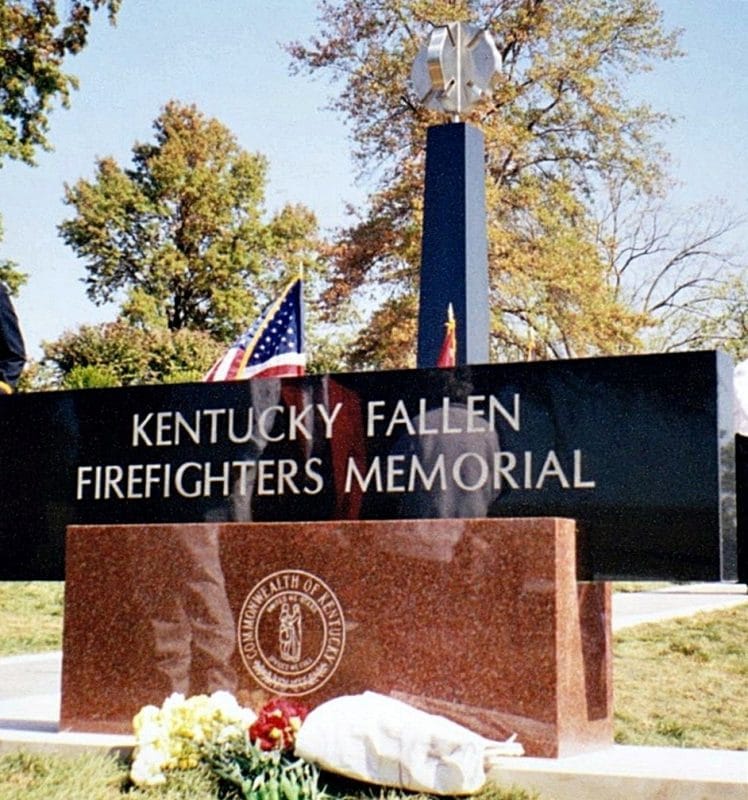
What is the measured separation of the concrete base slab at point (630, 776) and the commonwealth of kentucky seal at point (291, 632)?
0.92 metres

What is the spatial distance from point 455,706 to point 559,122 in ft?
72.7

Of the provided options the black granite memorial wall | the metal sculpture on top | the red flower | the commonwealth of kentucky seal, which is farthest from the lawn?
the metal sculpture on top

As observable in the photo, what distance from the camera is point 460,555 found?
5.54 meters

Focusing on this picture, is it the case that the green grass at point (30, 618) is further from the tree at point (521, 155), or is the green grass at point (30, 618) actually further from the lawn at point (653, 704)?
the tree at point (521, 155)

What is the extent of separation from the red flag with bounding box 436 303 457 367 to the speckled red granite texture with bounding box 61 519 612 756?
4.58 metres

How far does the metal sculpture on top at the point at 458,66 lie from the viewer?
448 inches

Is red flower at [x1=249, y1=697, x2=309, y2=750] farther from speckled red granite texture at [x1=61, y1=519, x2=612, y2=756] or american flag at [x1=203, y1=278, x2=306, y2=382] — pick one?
american flag at [x1=203, y1=278, x2=306, y2=382]

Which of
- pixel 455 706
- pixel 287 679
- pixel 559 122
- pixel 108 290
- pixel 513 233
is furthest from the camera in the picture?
pixel 108 290

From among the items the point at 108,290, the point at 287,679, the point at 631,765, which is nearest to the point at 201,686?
the point at 287,679

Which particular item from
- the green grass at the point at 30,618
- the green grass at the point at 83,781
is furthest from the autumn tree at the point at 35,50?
the green grass at the point at 83,781

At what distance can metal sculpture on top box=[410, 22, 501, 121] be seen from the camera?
1138cm

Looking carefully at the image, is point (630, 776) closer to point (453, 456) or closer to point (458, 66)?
point (453, 456)

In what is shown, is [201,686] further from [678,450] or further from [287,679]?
[678,450]

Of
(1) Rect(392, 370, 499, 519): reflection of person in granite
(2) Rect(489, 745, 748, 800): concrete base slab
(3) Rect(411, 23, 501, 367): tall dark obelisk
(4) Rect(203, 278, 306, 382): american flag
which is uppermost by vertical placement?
(3) Rect(411, 23, 501, 367): tall dark obelisk
